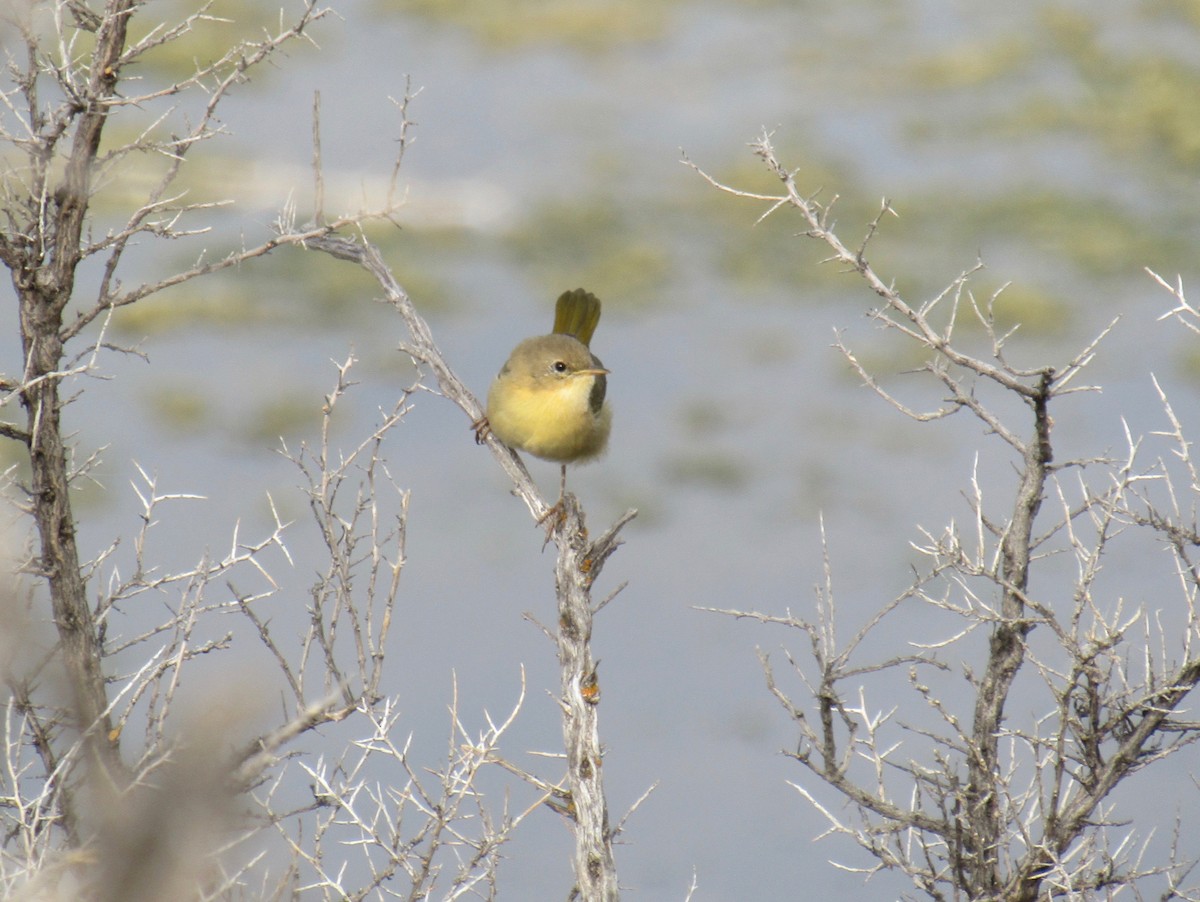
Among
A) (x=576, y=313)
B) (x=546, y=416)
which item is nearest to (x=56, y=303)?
(x=546, y=416)

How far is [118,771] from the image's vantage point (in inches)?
162

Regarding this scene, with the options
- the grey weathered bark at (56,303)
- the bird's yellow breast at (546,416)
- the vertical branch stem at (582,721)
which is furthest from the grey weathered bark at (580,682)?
the grey weathered bark at (56,303)

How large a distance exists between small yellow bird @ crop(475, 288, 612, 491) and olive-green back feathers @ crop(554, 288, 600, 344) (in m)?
0.31

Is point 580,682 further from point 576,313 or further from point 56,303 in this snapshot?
point 576,313

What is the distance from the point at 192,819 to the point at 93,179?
3803mm

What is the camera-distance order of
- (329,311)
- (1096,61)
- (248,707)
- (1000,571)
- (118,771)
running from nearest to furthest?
(248,707) → (118,771) → (1000,571) → (329,311) → (1096,61)

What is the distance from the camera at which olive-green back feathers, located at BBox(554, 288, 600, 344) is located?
691cm

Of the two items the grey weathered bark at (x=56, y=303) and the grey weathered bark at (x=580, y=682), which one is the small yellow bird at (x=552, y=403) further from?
the grey weathered bark at (x=56, y=303)

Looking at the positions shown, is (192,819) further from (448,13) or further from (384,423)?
(448,13)

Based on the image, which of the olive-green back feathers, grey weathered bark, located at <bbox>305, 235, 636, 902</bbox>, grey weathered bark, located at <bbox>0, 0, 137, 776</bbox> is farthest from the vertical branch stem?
the olive-green back feathers

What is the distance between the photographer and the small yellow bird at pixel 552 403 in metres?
6.04

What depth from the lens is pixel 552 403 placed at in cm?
609

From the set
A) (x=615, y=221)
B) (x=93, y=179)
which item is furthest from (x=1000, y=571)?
(x=615, y=221)

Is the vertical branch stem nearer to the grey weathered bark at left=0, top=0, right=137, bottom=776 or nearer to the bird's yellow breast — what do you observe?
the bird's yellow breast
